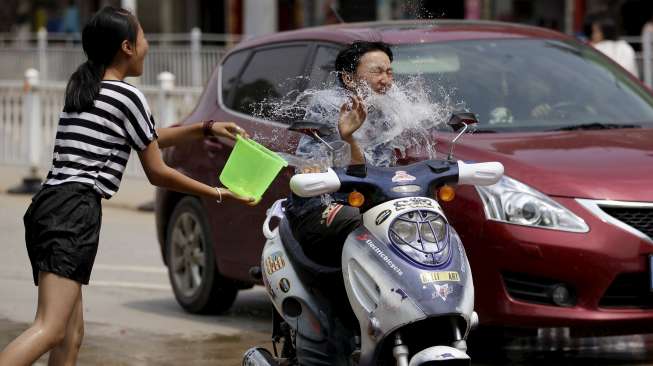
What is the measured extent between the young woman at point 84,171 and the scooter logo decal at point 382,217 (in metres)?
0.61

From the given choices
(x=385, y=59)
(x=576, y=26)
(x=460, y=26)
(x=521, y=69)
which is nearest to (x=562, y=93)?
(x=521, y=69)

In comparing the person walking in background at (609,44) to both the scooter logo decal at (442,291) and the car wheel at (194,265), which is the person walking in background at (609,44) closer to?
the car wheel at (194,265)

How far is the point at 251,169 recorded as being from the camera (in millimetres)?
5703

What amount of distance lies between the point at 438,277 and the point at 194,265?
4120mm

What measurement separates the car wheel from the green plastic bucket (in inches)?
124

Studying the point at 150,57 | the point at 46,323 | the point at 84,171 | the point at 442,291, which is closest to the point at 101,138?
the point at 84,171

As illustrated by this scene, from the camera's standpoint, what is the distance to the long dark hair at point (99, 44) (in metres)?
5.77

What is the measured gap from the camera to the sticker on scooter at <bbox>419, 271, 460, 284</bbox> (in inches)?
206

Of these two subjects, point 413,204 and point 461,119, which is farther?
point 461,119

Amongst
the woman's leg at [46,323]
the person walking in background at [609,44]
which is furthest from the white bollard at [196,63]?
the woman's leg at [46,323]

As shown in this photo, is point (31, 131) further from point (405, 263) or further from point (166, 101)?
point (405, 263)

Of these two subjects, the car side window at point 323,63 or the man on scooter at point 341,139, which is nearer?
the man on scooter at point 341,139

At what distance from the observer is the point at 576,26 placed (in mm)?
25688

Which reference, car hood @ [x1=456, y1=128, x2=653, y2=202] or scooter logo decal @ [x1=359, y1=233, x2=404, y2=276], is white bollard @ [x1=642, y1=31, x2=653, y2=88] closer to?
car hood @ [x1=456, y1=128, x2=653, y2=202]
